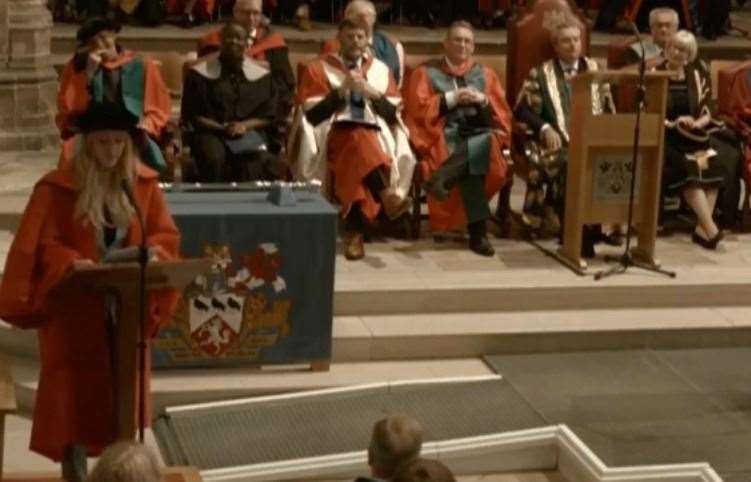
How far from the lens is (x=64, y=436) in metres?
5.27

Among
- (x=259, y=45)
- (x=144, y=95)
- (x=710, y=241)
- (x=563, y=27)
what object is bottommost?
(x=710, y=241)

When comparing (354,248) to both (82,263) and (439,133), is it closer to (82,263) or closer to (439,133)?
(439,133)

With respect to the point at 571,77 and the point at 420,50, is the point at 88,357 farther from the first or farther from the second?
the point at 420,50

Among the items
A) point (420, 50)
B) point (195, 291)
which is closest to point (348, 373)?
point (195, 291)

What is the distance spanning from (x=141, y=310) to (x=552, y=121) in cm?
394

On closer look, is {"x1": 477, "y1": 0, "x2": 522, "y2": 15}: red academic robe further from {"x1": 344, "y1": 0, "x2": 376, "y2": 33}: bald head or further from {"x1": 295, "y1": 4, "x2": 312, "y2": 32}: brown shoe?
{"x1": 344, "y1": 0, "x2": 376, "y2": 33}: bald head

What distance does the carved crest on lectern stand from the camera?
6.79 metres

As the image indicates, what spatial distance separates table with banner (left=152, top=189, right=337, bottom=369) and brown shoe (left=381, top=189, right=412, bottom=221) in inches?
44.4

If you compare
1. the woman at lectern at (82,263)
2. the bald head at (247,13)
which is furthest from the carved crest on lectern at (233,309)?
the bald head at (247,13)

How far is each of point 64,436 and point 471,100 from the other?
139 inches

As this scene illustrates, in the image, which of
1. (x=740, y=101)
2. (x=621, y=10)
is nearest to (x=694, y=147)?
(x=740, y=101)

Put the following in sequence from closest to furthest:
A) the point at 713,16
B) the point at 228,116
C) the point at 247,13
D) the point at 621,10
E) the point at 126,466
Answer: the point at 126,466 → the point at 228,116 → the point at 247,13 → the point at 713,16 → the point at 621,10

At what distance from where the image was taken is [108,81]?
8023mm

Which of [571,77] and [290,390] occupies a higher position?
[571,77]
